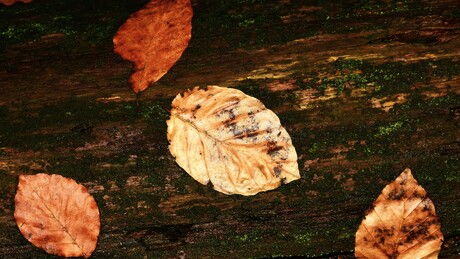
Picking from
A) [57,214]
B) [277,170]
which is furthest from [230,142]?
[57,214]

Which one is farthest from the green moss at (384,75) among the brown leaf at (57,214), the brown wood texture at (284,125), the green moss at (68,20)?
the brown leaf at (57,214)

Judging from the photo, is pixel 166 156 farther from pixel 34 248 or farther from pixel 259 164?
pixel 34 248

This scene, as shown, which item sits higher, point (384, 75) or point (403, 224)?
point (384, 75)

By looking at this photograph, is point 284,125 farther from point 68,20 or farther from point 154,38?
point 68,20

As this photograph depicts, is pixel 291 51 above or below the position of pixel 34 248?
above

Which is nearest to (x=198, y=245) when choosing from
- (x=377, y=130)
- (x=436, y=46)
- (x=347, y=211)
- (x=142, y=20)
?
(x=347, y=211)

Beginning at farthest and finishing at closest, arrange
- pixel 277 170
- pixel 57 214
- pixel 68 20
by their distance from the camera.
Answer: pixel 68 20
pixel 57 214
pixel 277 170
